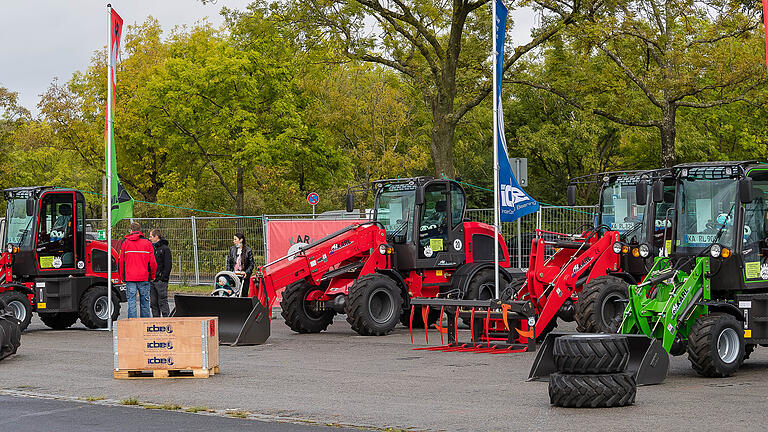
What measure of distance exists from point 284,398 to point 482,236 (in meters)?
9.83

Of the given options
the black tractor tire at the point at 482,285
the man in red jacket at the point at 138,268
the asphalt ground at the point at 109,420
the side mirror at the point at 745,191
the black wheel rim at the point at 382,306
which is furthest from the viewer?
the black tractor tire at the point at 482,285

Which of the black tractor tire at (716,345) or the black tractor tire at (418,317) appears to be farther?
the black tractor tire at (418,317)

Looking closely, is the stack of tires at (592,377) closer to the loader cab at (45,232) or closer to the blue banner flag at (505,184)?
the blue banner flag at (505,184)

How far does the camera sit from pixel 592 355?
9.85 m

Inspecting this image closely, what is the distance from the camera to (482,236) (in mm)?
20094

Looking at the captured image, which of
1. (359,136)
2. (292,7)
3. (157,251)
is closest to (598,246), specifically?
(157,251)

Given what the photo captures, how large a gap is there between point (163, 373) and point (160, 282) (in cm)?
753

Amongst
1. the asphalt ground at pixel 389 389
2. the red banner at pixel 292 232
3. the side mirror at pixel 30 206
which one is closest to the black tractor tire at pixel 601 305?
the asphalt ground at pixel 389 389

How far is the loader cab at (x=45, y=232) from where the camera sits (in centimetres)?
1961

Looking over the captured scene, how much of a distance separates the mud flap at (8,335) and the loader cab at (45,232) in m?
4.92

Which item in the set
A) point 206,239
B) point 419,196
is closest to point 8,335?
point 419,196

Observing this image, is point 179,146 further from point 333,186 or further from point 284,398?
point 284,398

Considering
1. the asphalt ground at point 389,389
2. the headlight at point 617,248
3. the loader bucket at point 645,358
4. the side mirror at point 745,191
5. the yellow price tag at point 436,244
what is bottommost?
the asphalt ground at point 389,389

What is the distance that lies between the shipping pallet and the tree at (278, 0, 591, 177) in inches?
639
